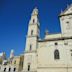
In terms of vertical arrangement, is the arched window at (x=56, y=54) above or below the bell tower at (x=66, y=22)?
below

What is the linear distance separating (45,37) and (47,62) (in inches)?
213

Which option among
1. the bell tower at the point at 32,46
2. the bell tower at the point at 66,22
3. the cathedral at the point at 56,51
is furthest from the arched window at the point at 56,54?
the bell tower at the point at 32,46

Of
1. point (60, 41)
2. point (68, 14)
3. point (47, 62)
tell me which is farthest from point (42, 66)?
point (68, 14)

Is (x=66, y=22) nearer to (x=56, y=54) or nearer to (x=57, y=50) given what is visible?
(x=57, y=50)

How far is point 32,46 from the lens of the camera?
106 feet

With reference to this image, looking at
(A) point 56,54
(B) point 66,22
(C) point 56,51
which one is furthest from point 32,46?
(B) point 66,22

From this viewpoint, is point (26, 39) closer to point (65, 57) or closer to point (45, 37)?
point (45, 37)

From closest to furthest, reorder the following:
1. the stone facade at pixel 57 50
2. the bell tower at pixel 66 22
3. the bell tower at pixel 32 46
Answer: the stone facade at pixel 57 50 < the bell tower at pixel 66 22 < the bell tower at pixel 32 46

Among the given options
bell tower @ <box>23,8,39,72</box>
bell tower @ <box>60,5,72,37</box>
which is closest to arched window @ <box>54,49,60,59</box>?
bell tower @ <box>60,5,72,37</box>

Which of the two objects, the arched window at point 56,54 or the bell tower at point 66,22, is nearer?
the arched window at point 56,54

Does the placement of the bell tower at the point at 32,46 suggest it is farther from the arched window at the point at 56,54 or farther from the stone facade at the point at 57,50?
the arched window at the point at 56,54

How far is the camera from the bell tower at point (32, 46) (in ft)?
97.3

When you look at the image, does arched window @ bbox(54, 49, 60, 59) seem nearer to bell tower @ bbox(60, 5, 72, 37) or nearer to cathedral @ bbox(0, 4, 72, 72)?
cathedral @ bbox(0, 4, 72, 72)

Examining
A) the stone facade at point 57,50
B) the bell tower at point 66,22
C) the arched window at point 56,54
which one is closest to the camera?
the stone facade at point 57,50
